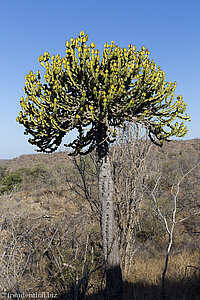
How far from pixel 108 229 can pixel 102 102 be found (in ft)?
7.63

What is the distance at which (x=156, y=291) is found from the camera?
187 inches

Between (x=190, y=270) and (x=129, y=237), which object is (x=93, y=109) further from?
(x=190, y=270)

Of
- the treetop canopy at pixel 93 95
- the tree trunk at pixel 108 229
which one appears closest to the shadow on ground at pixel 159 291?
the tree trunk at pixel 108 229

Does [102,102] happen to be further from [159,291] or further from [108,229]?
[159,291]

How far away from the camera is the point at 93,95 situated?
4.09 m

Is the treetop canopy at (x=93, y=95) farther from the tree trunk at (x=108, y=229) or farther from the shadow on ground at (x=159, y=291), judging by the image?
the shadow on ground at (x=159, y=291)

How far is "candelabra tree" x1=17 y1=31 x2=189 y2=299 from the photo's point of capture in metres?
3.91

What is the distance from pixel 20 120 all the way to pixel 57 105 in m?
0.85

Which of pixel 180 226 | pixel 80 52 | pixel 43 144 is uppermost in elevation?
pixel 80 52

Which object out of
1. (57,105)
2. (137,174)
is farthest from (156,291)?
(57,105)

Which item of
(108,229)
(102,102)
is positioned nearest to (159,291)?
(108,229)

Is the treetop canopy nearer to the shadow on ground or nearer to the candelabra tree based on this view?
the candelabra tree

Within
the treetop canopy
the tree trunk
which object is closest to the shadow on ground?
the tree trunk

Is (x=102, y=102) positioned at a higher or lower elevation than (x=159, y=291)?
higher
